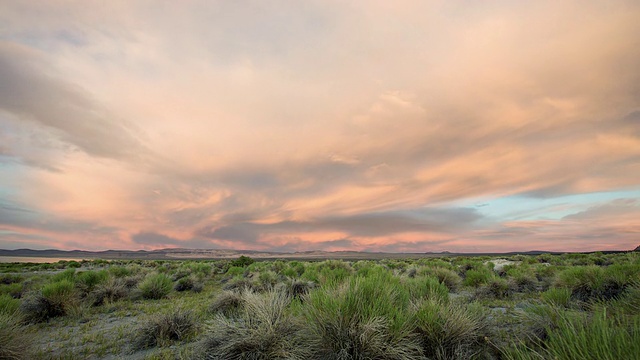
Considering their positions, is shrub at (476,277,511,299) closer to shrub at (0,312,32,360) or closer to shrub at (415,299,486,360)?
shrub at (415,299,486,360)

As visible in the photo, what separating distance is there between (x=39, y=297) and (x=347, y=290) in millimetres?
11002

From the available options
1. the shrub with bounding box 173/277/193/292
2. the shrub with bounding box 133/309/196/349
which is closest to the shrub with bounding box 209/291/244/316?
the shrub with bounding box 133/309/196/349

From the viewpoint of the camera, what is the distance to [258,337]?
4.84m

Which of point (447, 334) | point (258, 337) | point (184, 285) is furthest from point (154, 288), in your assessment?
point (447, 334)

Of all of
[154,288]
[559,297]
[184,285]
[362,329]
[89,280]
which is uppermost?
[362,329]

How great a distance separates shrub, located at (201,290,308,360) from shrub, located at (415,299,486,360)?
2.04 m

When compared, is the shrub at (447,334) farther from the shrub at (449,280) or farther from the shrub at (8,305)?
the shrub at (8,305)

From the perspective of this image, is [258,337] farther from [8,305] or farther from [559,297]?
[8,305]

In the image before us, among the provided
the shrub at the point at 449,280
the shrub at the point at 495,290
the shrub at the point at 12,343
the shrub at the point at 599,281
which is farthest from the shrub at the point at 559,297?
the shrub at the point at 12,343

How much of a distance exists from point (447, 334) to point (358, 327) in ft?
5.29

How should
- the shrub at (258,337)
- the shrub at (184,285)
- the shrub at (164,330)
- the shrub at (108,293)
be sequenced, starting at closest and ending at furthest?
1. the shrub at (258,337)
2. the shrub at (164,330)
3. the shrub at (108,293)
4. the shrub at (184,285)

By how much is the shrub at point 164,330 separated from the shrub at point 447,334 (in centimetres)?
532

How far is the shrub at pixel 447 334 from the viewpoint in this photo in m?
4.58

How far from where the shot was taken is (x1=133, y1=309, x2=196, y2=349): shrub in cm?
638
